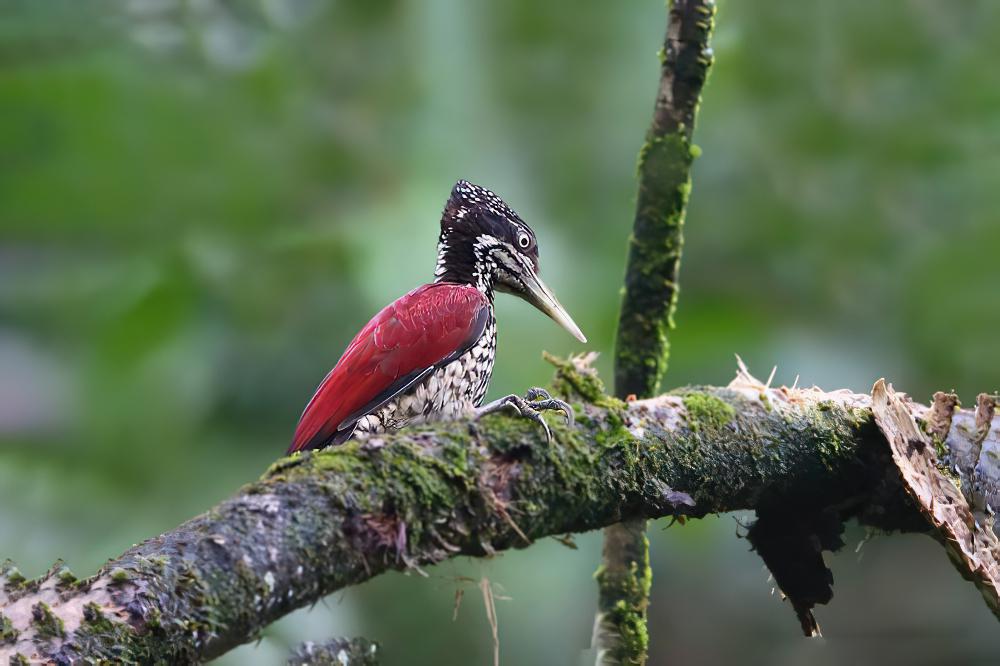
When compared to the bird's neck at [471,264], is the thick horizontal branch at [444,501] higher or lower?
lower

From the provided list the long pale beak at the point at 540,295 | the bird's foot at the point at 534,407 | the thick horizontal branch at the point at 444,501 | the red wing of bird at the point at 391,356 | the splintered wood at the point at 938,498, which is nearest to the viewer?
the thick horizontal branch at the point at 444,501

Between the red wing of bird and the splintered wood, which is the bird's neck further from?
the splintered wood

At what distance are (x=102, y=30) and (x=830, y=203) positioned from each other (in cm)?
411

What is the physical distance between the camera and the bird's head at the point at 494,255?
3.03 metres

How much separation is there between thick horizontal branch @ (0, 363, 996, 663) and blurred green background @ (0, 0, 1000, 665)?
97.2 inches

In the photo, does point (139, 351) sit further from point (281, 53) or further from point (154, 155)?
point (281, 53)

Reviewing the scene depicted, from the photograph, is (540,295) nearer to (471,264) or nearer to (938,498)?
(471,264)

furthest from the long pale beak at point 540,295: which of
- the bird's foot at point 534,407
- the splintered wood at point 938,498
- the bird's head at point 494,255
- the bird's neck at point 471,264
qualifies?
the splintered wood at point 938,498

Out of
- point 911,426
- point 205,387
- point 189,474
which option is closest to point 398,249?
point 205,387

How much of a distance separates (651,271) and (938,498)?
1.01m

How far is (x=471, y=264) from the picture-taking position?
3051mm

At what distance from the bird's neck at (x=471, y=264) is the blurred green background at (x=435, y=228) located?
1.69 metres

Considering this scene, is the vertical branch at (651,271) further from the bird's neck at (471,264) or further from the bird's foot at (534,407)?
the bird's foot at (534,407)

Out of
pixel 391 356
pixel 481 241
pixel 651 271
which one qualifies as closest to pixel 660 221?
pixel 651 271
